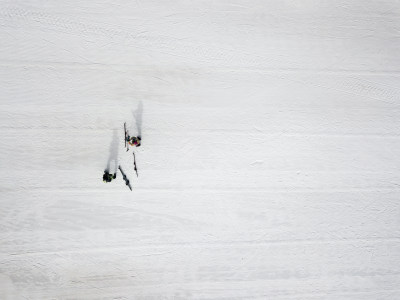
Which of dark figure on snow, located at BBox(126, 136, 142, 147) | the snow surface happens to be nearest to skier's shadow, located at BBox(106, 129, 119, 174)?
the snow surface

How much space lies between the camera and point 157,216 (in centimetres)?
331

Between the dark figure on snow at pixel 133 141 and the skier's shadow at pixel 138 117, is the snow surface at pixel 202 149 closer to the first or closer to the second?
the skier's shadow at pixel 138 117

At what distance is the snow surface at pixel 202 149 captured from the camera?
322cm

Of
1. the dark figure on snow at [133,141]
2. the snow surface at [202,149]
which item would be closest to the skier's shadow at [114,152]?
the snow surface at [202,149]

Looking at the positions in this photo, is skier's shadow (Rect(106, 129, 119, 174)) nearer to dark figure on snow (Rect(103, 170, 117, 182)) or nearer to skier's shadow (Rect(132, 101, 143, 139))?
dark figure on snow (Rect(103, 170, 117, 182))

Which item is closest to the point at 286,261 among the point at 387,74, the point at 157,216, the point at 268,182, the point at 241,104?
the point at 268,182

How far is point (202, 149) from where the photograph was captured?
337cm

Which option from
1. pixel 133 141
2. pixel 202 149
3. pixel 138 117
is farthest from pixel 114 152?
pixel 202 149

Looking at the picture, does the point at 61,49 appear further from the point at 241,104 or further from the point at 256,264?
the point at 256,264

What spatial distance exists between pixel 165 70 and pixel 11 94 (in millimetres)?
1773

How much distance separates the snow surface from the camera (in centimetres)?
322

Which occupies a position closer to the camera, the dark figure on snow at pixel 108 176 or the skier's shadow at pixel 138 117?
the dark figure on snow at pixel 108 176

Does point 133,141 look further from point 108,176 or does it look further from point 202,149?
point 202,149

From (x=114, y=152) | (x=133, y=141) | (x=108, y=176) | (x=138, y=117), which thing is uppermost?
(x=138, y=117)
